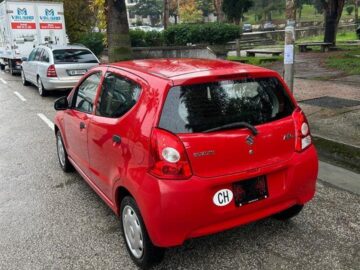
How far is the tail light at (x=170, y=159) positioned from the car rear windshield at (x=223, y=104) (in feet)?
0.36

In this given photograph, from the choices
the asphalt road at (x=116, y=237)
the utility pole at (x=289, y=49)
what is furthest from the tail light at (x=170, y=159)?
the utility pole at (x=289, y=49)

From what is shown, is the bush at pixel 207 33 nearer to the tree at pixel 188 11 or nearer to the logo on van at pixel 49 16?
the logo on van at pixel 49 16

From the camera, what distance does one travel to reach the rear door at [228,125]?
2996mm

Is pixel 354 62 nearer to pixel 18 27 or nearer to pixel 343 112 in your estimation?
pixel 343 112

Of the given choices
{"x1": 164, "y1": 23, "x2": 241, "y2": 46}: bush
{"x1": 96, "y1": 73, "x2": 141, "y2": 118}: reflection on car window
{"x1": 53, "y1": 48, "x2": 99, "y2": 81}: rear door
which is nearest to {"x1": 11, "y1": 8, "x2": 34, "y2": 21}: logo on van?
{"x1": 53, "y1": 48, "x2": 99, "y2": 81}: rear door

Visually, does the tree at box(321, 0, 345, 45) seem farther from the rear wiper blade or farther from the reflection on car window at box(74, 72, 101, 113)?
the rear wiper blade

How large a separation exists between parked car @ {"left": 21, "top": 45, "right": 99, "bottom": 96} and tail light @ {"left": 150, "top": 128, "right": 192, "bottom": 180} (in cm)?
972

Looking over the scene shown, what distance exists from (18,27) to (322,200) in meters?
17.5

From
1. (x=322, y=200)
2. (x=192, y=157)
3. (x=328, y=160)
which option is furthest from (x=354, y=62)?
(x=192, y=157)

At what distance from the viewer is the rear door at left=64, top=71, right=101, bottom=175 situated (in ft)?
14.0

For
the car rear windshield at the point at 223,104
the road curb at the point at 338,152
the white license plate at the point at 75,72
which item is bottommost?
the road curb at the point at 338,152

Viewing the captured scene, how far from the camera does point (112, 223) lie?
4141mm

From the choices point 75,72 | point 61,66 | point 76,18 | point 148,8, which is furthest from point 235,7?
point 148,8

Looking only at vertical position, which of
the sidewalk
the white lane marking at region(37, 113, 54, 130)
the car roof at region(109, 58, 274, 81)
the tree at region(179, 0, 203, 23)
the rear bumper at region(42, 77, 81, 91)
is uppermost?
the tree at region(179, 0, 203, 23)
